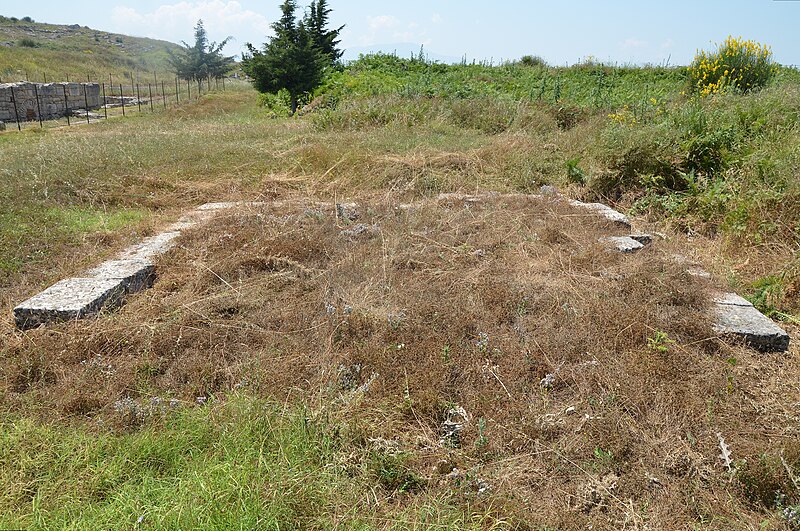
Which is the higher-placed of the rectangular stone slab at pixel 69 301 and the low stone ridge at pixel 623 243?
the low stone ridge at pixel 623 243

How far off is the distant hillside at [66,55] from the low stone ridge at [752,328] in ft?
95.6

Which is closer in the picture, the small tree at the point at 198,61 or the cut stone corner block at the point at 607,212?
the cut stone corner block at the point at 607,212

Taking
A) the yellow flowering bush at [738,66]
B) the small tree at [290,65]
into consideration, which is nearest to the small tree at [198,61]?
the small tree at [290,65]

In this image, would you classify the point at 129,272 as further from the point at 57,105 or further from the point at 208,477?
the point at 57,105

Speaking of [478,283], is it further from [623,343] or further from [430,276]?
[623,343]

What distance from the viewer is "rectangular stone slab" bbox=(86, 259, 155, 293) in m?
3.78

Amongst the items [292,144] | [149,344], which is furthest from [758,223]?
[292,144]

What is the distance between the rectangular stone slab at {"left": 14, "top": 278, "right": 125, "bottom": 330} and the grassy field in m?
0.14

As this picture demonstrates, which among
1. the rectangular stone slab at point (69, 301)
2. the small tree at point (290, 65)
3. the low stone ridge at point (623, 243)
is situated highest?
the small tree at point (290, 65)

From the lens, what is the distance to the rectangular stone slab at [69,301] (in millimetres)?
3273

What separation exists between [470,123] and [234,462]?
931 cm

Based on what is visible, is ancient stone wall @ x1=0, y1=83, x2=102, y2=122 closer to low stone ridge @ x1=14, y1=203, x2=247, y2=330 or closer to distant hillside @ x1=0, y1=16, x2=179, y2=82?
distant hillside @ x1=0, y1=16, x2=179, y2=82

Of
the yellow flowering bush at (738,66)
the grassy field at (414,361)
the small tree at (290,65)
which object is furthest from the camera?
the small tree at (290,65)

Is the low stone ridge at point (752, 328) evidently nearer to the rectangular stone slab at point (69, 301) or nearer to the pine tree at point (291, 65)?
the rectangular stone slab at point (69, 301)
